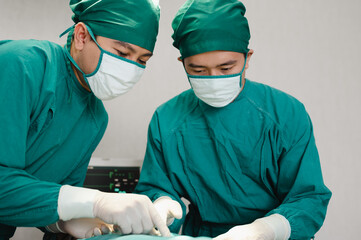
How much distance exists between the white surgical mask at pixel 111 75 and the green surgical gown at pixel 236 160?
270 millimetres

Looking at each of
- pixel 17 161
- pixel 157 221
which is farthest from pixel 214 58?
pixel 17 161

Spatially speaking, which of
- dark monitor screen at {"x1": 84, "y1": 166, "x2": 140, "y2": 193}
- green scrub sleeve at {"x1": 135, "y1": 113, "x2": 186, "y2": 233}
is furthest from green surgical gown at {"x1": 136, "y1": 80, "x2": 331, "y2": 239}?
dark monitor screen at {"x1": 84, "y1": 166, "x2": 140, "y2": 193}

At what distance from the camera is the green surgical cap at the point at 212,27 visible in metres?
1.39

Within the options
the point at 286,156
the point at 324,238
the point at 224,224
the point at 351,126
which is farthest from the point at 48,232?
the point at 351,126

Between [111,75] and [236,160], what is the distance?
61 cm

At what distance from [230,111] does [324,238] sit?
123 centimetres

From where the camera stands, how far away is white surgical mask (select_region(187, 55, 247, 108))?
1.40 m

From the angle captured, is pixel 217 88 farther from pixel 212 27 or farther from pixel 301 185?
pixel 301 185

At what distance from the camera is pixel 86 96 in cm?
149

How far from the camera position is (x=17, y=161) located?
1.11 metres

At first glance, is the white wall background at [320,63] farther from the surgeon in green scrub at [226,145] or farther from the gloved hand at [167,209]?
the gloved hand at [167,209]

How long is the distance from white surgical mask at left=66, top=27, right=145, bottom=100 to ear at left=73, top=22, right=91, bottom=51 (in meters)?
0.03

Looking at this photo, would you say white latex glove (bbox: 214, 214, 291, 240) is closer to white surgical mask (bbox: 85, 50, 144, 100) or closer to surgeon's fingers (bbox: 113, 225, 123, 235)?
surgeon's fingers (bbox: 113, 225, 123, 235)

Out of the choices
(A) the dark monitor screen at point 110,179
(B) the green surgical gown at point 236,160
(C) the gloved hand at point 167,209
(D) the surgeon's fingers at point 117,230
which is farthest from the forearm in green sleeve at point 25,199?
(A) the dark monitor screen at point 110,179
